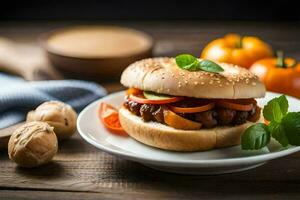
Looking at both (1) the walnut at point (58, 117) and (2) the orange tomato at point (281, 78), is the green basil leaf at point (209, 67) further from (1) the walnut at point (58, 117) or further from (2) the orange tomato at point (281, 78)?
(2) the orange tomato at point (281, 78)

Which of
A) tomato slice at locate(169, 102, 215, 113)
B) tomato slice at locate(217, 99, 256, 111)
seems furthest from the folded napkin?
tomato slice at locate(217, 99, 256, 111)

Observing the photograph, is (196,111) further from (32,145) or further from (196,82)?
(32,145)

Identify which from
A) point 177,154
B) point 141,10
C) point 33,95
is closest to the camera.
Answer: point 177,154

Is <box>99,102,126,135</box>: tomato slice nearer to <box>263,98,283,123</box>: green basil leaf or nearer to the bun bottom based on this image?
the bun bottom

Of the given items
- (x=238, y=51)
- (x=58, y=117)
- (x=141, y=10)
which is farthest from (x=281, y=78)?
(x=141, y=10)

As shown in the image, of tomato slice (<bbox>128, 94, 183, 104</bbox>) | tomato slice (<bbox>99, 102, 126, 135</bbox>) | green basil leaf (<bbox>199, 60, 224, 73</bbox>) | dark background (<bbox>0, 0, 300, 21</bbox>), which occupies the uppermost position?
green basil leaf (<bbox>199, 60, 224, 73</bbox>)

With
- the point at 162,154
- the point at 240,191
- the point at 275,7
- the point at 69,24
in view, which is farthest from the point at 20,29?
the point at 240,191
